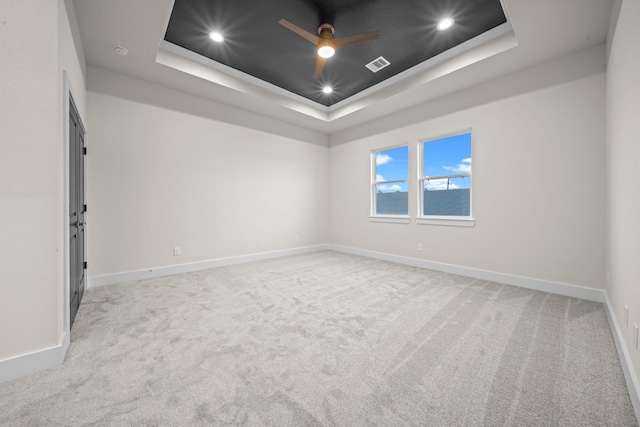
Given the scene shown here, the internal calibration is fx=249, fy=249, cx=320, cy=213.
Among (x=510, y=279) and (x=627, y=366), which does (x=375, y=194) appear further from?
(x=627, y=366)

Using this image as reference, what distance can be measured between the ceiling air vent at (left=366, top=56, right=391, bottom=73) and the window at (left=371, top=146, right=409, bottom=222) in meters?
1.55

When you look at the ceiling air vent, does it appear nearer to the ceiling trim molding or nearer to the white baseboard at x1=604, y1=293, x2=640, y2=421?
the ceiling trim molding

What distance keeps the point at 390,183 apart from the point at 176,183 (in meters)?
3.92

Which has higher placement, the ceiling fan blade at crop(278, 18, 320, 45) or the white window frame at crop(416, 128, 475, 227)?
the ceiling fan blade at crop(278, 18, 320, 45)

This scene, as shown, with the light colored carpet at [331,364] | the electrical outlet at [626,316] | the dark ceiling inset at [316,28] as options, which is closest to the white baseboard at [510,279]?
the light colored carpet at [331,364]

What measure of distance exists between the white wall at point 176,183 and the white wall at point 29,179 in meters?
2.01

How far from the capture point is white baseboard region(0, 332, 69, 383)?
4.97ft

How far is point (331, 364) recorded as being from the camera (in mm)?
1692

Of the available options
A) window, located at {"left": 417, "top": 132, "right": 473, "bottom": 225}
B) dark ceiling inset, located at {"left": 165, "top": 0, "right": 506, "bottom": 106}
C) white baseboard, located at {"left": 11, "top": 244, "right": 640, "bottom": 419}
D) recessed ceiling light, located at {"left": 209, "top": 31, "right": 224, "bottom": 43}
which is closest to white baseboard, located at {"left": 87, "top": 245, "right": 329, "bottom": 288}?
white baseboard, located at {"left": 11, "top": 244, "right": 640, "bottom": 419}

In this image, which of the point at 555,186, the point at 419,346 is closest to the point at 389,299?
the point at 419,346

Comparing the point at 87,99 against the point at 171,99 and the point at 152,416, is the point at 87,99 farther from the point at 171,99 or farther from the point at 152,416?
the point at 152,416

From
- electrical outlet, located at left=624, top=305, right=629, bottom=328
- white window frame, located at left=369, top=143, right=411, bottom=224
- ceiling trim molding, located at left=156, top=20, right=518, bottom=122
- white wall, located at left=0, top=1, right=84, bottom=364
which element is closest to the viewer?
white wall, located at left=0, top=1, right=84, bottom=364

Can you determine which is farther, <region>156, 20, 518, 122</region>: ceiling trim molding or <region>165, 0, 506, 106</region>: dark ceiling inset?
<region>156, 20, 518, 122</region>: ceiling trim molding

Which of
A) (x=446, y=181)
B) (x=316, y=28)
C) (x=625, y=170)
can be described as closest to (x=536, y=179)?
(x=446, y=181)
